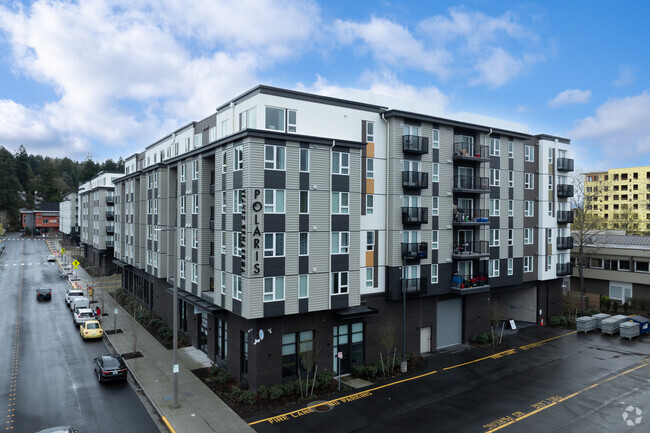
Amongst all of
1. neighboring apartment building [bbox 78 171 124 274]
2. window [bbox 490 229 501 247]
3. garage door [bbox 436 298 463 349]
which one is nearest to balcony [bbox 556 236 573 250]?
window [bbox 490 229 501 247]

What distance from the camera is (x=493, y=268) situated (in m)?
37.7

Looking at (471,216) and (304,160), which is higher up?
(304,160)

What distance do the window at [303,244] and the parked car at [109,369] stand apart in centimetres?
1366

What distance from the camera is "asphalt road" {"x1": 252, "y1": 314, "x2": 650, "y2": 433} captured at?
21.1 m

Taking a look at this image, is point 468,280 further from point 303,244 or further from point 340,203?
point 303,244

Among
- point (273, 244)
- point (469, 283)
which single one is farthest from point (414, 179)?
point (273, 244)

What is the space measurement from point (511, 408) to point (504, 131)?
2419 cm

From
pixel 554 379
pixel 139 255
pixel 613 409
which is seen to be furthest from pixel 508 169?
pixel 139 255

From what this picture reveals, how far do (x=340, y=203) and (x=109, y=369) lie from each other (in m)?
17.9

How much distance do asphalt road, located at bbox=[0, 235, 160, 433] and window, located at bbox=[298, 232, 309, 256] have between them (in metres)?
12.1

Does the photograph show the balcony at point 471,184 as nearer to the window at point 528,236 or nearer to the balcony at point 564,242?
the window at point 528,236

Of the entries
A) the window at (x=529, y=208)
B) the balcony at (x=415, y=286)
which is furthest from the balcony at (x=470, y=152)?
the balcony at (x=415, y=286)

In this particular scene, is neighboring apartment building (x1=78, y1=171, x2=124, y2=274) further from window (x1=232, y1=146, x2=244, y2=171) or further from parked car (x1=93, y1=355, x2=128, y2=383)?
window (x1=232, y1=146, x2=244, y2=171)

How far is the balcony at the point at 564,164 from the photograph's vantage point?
141 ft
